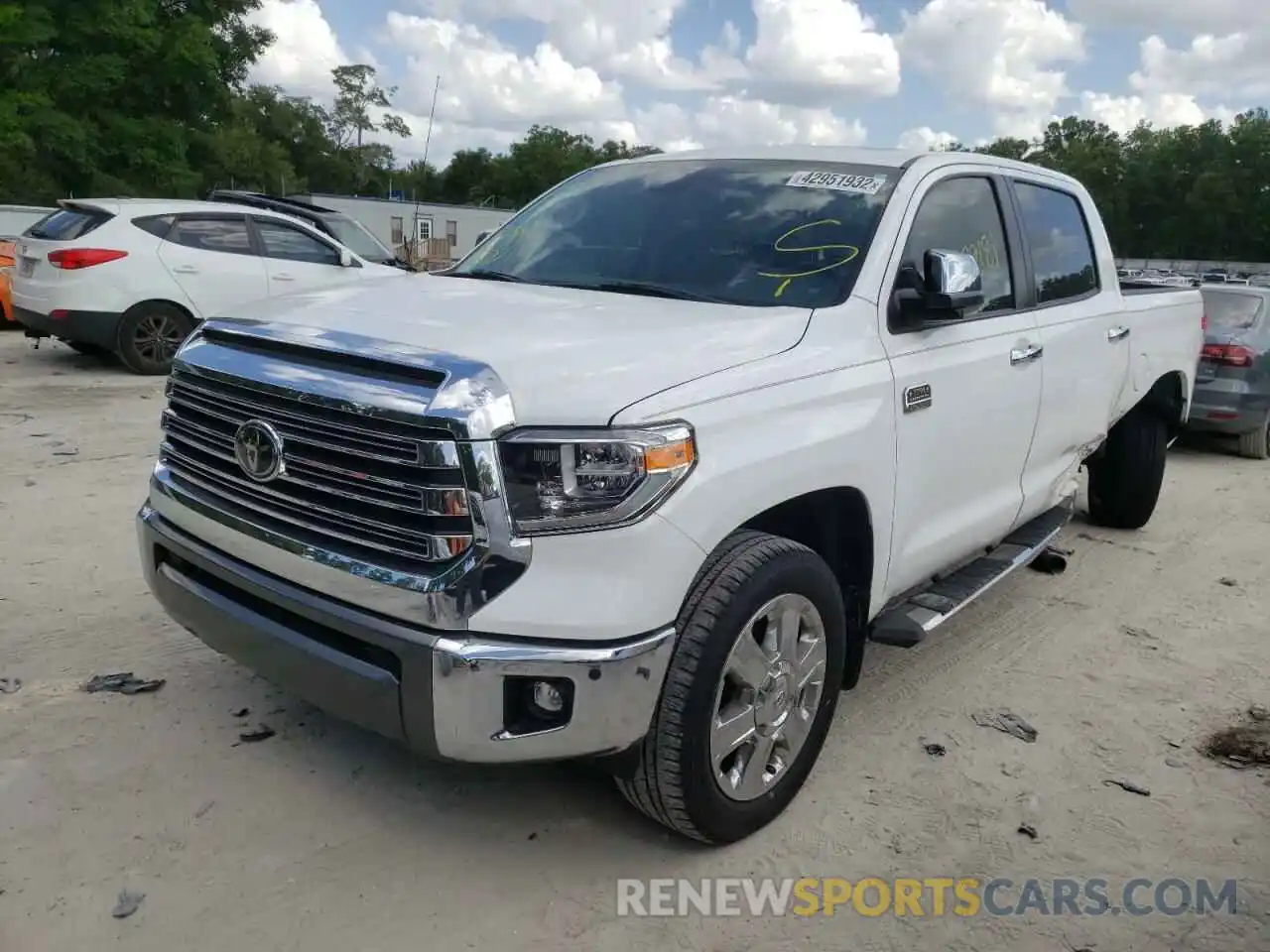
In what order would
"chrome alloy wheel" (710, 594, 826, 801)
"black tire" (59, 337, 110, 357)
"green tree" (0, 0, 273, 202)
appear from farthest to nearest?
"green tree" (0, 0, 273, 202) < "black tire" (59, 337, 110, 357) < "chrome alloy wheel" (710, 594, 826, 801)

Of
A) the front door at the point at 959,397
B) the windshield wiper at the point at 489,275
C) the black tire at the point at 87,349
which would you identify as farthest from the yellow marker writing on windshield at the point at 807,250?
the black tire at the point at 87,349

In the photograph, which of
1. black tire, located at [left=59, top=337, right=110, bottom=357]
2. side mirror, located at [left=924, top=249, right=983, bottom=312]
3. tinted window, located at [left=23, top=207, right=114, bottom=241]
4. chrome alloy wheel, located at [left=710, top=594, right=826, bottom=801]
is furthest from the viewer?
black tire, located at [left=59, top=337, right=110, bottom=357]

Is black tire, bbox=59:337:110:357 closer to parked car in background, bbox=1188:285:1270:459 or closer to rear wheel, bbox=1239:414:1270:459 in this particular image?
parked car in background, bbox=1188:285:1270:459

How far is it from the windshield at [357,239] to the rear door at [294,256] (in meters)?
1.78

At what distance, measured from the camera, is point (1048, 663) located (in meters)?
4.34

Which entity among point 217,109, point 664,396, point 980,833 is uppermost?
point 217,109

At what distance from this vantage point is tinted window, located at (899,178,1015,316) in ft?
11.7

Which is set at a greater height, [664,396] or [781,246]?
[781,246]

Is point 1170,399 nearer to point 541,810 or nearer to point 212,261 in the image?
point 541,810

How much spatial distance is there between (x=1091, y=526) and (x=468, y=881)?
16.7 ft

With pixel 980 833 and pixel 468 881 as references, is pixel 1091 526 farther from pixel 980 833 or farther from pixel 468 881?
pixel 468 881

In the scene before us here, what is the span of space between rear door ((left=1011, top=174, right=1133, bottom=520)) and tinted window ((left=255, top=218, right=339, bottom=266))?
26.5 ft

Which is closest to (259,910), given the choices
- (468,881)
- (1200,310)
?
(468,881)

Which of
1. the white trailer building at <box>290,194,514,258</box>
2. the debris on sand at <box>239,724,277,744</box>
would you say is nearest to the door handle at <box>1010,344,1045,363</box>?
the debris on sand at <box>239,724,277,744</box>
